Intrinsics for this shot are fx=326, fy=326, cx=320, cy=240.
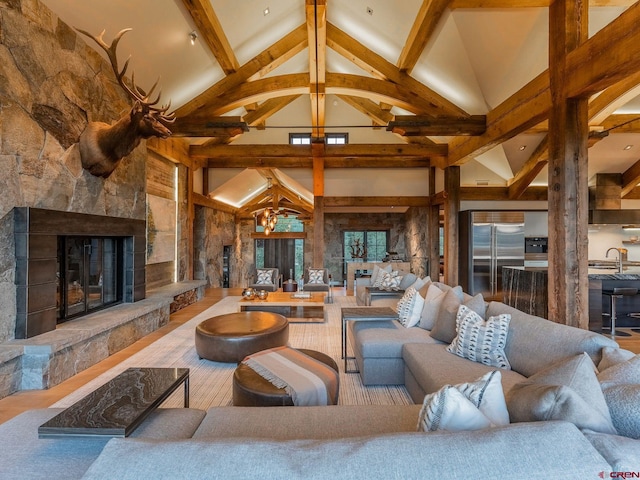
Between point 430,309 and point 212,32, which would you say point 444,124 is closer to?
point 430,309

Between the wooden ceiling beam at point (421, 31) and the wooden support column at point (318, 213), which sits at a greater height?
the wooden ceiling beam at point (421, 31)

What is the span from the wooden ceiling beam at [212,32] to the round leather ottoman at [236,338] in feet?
12.8

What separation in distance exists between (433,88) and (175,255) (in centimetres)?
599

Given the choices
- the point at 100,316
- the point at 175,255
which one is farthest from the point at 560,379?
the point at 175,255

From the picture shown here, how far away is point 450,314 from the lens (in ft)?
9.66

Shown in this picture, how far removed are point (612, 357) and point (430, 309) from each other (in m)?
1.83

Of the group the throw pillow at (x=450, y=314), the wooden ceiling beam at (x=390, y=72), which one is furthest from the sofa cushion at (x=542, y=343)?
the wooden ceiling beam at (x=390, y=72)

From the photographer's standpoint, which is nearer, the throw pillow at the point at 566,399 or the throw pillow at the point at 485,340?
the throw pillow at the point at 566,399

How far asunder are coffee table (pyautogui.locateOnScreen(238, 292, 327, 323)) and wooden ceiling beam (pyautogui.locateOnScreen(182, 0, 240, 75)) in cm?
390

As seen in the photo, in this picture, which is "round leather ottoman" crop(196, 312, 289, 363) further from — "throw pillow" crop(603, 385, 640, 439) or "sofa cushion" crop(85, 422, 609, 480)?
"throw pillow" crop(603, 385, 640, 439)

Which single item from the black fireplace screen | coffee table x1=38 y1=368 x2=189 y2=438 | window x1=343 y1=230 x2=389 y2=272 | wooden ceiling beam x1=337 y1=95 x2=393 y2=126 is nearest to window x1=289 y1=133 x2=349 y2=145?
wooden ceiling beam x1=337 y1=95 x2=393 y2=126

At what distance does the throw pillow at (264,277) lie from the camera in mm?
7293

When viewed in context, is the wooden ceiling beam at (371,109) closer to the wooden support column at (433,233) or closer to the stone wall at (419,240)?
the wooden support column at (433,233)

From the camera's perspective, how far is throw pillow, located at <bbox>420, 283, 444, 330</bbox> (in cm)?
337
